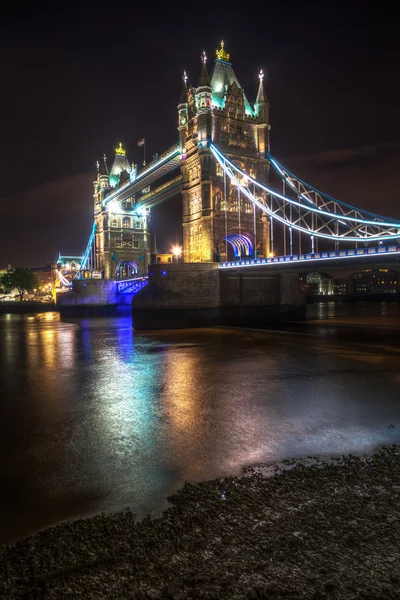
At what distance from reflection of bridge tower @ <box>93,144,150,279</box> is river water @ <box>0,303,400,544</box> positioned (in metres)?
58.2

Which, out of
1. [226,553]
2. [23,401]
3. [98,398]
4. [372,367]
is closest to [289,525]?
[226,553]

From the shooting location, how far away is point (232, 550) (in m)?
3.48

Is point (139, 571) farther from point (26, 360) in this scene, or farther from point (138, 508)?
point (26, 360)

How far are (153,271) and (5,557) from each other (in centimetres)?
2860

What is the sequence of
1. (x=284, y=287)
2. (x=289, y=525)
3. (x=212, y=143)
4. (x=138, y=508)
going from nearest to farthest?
1. (x=289, y=525)
2. (x=138, y=508)
3. (x=284, y=287)
4. (x=212, y=143)

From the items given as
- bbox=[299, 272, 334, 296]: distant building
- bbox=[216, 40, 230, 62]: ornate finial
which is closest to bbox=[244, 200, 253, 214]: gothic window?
bbox=[216, 40, 230, 62]: ornate finial

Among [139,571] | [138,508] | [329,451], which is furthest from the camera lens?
[329,451]

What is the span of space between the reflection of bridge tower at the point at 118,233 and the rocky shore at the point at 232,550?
68.6 metres

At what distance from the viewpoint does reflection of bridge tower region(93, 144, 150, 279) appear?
7244 cm

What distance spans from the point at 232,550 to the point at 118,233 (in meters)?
73.3

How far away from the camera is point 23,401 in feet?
31.7

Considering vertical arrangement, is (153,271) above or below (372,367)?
above

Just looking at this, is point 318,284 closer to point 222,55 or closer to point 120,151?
point 120,151

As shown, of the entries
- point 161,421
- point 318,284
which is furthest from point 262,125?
point 318,284
